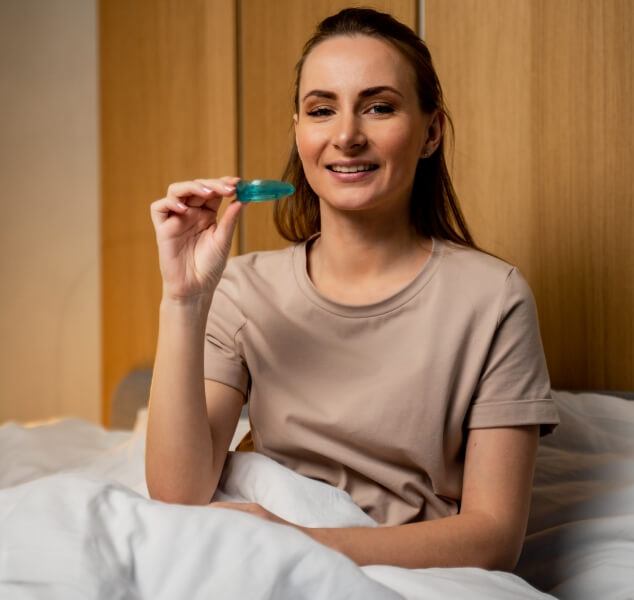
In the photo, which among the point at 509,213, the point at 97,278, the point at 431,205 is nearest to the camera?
the point at 431,205

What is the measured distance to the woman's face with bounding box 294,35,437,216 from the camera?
125cm

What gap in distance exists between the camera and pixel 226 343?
1349mm

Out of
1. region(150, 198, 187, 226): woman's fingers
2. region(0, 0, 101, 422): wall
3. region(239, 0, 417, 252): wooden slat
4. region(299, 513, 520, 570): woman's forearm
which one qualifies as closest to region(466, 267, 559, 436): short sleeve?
region(299, 513, 520, 570): woman's forearm

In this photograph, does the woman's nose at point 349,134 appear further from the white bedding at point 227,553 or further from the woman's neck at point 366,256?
the white bedding at point 227,553

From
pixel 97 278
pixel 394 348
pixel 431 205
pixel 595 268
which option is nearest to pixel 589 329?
pixel 595 268

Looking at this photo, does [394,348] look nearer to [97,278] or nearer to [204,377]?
[204,377]

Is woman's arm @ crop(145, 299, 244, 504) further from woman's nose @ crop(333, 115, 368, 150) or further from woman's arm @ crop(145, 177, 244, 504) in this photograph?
woman's nose @ crop(333, 115, 368, 150)

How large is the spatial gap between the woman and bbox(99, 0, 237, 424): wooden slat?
45.0 inches

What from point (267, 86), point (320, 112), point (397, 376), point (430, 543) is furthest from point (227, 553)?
point (267, 86)

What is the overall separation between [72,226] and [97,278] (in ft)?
0.67

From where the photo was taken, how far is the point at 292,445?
4.20 ft

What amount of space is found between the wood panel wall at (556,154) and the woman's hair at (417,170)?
1.15ft

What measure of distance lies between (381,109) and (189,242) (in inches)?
13.0

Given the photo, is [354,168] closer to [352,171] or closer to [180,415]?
[352,171]
